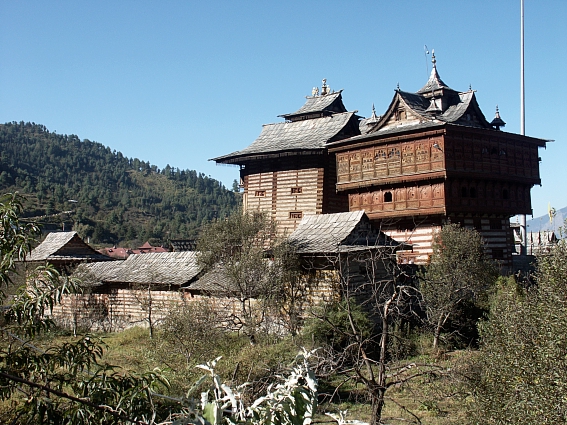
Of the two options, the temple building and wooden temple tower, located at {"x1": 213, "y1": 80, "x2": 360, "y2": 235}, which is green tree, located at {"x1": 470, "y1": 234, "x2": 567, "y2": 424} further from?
wooden temple tower, located at {"x1": 213, "y1": 80, "x2": 360, "y2": 235}

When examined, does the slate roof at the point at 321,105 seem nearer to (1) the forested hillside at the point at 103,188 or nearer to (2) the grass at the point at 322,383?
(2) the grass at the point at 322,383

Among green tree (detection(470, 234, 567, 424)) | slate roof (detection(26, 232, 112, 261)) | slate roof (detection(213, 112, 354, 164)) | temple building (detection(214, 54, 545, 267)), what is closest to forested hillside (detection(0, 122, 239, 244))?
slate roof (detection(26, 232, 112, 261))

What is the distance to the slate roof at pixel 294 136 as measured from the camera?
28.8m

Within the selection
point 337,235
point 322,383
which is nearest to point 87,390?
point 322,383

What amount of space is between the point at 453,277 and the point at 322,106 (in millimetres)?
16186

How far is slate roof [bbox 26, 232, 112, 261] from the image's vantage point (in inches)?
1237

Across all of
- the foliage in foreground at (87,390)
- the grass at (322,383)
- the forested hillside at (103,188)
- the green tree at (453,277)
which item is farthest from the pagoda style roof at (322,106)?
the forested hillside at (103,188)

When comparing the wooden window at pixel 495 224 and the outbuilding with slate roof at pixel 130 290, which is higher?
the wooden window at pixel 495 224

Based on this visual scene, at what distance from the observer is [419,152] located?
23219 mm

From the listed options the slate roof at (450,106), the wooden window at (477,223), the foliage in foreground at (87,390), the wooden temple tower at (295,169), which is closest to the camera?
the foliage in foreground at (87,390)

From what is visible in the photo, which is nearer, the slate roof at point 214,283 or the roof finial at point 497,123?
the slate roof at point 214,283

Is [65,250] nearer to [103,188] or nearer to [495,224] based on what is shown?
[495,224]

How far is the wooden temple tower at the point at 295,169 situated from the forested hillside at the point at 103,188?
4213cm

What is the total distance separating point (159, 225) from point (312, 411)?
8739cm
